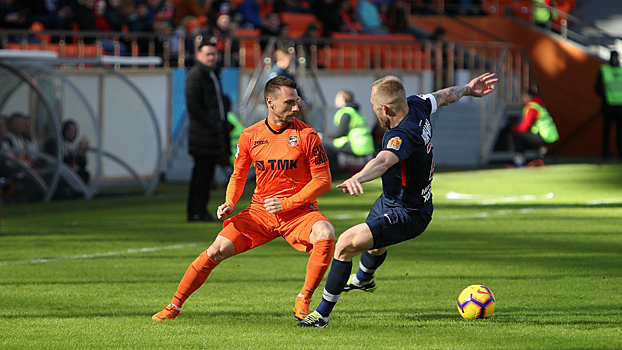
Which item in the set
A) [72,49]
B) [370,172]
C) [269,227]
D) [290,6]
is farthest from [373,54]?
[370,172]

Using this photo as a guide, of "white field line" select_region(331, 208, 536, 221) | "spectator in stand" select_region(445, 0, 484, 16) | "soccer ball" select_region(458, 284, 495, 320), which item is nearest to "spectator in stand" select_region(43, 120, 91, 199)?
"white field line" select_region(331, 208, 536, 221)

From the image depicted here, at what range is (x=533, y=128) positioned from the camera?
22797mm

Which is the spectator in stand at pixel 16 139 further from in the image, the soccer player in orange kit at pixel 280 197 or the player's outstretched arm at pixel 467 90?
the player's outstretched arm at pixel 467 90

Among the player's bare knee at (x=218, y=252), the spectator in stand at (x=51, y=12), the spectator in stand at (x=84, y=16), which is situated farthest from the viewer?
the spectator in stand at (x=84, y=16)

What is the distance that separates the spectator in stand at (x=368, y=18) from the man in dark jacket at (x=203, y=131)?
1568cm

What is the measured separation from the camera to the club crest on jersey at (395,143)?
6031 mm

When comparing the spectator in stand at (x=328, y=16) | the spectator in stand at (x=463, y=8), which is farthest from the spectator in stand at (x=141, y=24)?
the spectator in stand at (x=463, y=8)

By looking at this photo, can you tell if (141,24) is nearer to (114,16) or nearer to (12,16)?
(114,16)

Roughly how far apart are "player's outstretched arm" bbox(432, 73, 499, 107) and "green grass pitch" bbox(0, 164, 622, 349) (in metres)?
1.48

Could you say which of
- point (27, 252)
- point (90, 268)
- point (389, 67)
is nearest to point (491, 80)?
point (90, 268)

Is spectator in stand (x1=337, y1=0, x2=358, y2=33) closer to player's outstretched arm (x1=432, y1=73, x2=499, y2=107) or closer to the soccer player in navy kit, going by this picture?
player's outstretched arm (x1=432, y1=73, x2=499, y2=107)

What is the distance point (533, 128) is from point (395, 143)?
17404 mm

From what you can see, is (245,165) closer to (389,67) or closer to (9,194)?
(9,194)

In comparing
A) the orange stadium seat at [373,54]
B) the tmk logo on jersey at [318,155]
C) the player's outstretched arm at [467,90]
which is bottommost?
the orange stadium seat at [373,54]
